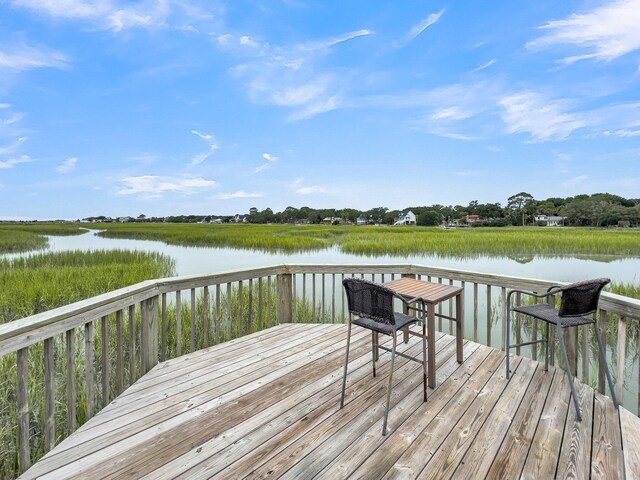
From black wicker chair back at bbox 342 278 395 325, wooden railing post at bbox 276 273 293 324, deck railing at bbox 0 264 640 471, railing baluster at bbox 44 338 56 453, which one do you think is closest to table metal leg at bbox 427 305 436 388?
black wicker chair back at bbox 342 278 395 325

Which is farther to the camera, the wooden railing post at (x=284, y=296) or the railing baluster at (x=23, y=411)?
the wooden railing post at (x=284, y=296)

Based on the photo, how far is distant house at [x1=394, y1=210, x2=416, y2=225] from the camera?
74.4 metres

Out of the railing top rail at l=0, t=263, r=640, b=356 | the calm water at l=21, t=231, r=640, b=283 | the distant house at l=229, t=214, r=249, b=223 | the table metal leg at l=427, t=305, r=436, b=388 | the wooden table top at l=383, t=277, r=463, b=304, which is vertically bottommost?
the calm water at l=21, t=231, r=640, b=283

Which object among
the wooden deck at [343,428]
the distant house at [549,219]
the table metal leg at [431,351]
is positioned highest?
the distant house at [549,219]

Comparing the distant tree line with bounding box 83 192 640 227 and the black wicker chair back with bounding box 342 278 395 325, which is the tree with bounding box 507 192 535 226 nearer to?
the distant tree line with bounding box 83 192 640 227

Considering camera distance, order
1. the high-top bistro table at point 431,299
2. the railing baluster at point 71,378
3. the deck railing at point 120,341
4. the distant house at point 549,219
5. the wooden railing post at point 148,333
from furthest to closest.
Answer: the distant house at point 549,219
the wooden railing post at point 148,333
the high-top bistro table at point 431,299
the railing baluster at point 71,378
the deck railing at point 120,341

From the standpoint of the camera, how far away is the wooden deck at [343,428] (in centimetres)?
151

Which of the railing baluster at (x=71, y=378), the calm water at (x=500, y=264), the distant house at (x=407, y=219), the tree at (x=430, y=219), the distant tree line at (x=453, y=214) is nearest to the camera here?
the railing baluster at (x=71, y=378)

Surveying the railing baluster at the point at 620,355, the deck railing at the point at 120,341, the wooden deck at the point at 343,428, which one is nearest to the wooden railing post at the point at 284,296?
the deck railing at the point at 120,341

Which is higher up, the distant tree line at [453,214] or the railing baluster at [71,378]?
the distant tree line at [453,214]

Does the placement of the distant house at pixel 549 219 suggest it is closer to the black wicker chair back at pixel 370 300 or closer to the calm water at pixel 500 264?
the calm water at pixel 500 264

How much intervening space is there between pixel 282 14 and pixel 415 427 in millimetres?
10697

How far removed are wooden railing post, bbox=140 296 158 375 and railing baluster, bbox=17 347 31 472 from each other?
3.41 ft

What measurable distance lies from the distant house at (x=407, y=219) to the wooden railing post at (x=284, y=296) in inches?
2863
